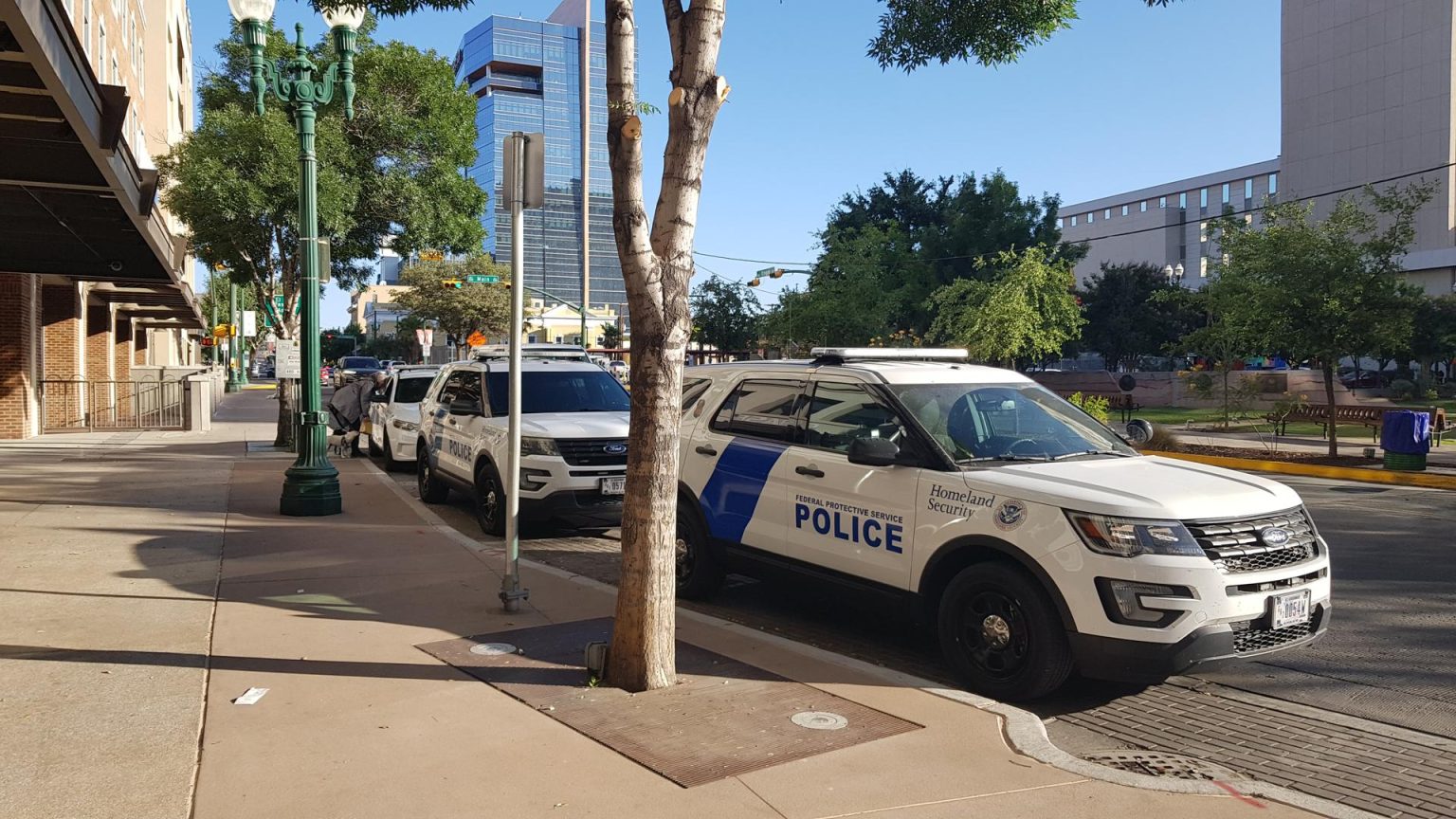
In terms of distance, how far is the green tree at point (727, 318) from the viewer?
56.3m

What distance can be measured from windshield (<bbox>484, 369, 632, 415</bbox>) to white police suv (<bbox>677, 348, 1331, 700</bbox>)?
3.95 meters

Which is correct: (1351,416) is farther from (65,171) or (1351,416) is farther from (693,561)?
(65,171)

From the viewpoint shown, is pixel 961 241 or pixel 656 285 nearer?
pixel 656 285

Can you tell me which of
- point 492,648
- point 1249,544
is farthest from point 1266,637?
point 492,648

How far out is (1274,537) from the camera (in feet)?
17.7

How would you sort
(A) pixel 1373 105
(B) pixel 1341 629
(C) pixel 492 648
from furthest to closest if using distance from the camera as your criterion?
1. (A) pixel 1373 105
2. (B) pixel 1341 629
3. (C) pixel 492 648

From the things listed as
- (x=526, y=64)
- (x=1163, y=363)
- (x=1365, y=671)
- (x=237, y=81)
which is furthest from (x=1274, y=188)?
(x=1365, y=671)

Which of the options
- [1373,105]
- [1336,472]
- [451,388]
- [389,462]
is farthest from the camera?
[1373,105]

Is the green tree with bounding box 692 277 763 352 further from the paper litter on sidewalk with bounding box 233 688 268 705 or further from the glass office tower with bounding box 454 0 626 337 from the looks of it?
the glass office tower with bounding box 454 0 626 337

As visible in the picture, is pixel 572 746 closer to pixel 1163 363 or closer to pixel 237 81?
pixel 237 81

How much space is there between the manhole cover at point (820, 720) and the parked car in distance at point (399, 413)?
11806mm

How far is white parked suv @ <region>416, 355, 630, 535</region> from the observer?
1033 cm

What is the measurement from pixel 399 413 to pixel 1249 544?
13.9m

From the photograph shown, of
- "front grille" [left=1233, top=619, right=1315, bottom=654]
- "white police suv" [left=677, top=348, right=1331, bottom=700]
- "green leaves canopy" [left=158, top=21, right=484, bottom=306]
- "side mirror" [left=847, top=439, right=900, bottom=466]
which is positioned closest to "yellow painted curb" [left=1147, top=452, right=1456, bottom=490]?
"white police suv" [left=677, top=348, right=1331, bottom=700]
